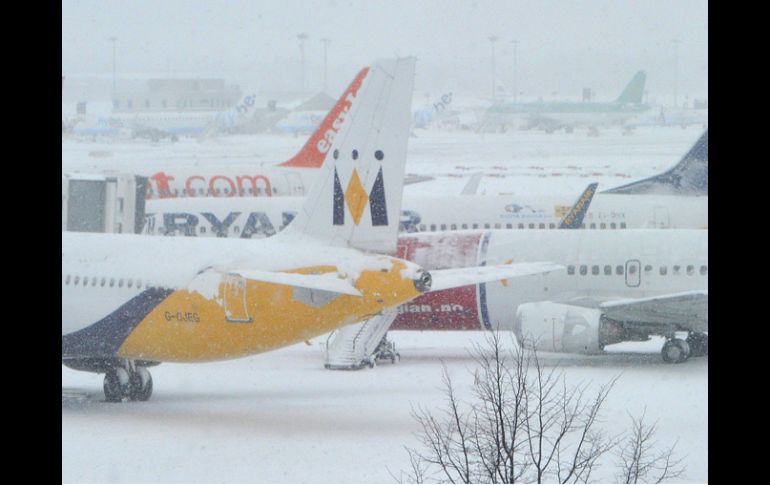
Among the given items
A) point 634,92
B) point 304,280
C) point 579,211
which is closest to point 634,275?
point 579,211

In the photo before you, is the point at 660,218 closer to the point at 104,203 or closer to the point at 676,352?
the point at 676,352

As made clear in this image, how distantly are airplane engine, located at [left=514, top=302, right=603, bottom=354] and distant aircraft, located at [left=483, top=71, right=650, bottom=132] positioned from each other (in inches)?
3586

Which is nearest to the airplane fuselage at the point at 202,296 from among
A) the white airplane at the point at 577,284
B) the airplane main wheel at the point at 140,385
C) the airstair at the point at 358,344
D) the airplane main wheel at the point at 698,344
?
the airplane main wheel at the point at 140,385

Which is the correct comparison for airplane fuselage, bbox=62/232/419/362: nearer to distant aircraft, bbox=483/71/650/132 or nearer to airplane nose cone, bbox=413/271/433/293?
airplane nose cone, bbox=413/271/433/293

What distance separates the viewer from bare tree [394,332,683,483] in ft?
35.6

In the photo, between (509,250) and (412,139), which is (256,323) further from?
(412,139)

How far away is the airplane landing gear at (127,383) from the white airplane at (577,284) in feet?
16.8

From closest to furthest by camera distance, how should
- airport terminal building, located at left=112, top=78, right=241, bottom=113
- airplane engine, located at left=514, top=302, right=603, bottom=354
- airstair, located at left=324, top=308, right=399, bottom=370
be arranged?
airplane engine, located at left=514, top=302, right=603, bottom=354 → airstair, located at left=324, top=308, right=399, bottom=370 → airport terminal building, located at left=112, top=78, right=241, bottom=113

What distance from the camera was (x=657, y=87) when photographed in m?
155

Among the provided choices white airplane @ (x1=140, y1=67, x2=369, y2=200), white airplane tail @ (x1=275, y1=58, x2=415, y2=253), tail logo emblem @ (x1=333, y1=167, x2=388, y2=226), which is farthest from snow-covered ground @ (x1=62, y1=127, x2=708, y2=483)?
white airplane @ (x1=140, y1=67, x2=369, y2=200)

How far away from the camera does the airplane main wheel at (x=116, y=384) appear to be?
1952 centimetres
